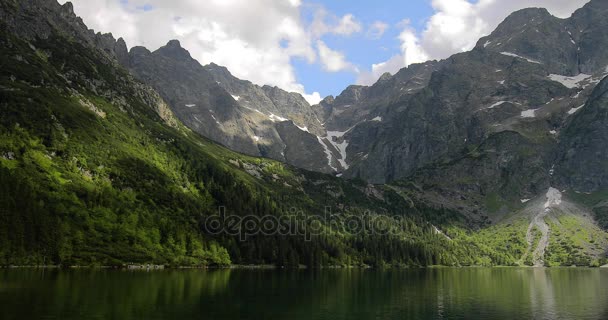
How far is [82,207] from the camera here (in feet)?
547

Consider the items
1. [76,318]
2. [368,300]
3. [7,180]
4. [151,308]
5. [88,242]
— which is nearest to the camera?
[76,318]

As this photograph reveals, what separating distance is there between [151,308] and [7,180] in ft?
323

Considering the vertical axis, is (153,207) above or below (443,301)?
above

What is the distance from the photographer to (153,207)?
655 ft

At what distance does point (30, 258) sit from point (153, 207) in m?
68.1

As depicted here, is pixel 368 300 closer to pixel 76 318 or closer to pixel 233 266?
pixel 76 318

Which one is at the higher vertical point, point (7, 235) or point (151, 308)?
point (7, 235)

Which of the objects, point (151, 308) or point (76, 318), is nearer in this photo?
point (76, 318)

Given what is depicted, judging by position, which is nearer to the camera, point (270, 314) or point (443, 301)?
point (270, 314)

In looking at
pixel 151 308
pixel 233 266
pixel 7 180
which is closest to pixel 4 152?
pixel 7 180

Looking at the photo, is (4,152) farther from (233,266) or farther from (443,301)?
(443,301)

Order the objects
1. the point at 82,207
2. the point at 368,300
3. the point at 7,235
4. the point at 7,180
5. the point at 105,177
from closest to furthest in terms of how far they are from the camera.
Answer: the point at 368,300 → the point at 7,235 → the point at 7,180 → the point at 82,207 → the point at 105,177

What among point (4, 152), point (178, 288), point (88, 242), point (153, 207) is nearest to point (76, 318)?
point (178, 288)

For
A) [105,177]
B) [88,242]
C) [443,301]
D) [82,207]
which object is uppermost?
[105,177]
